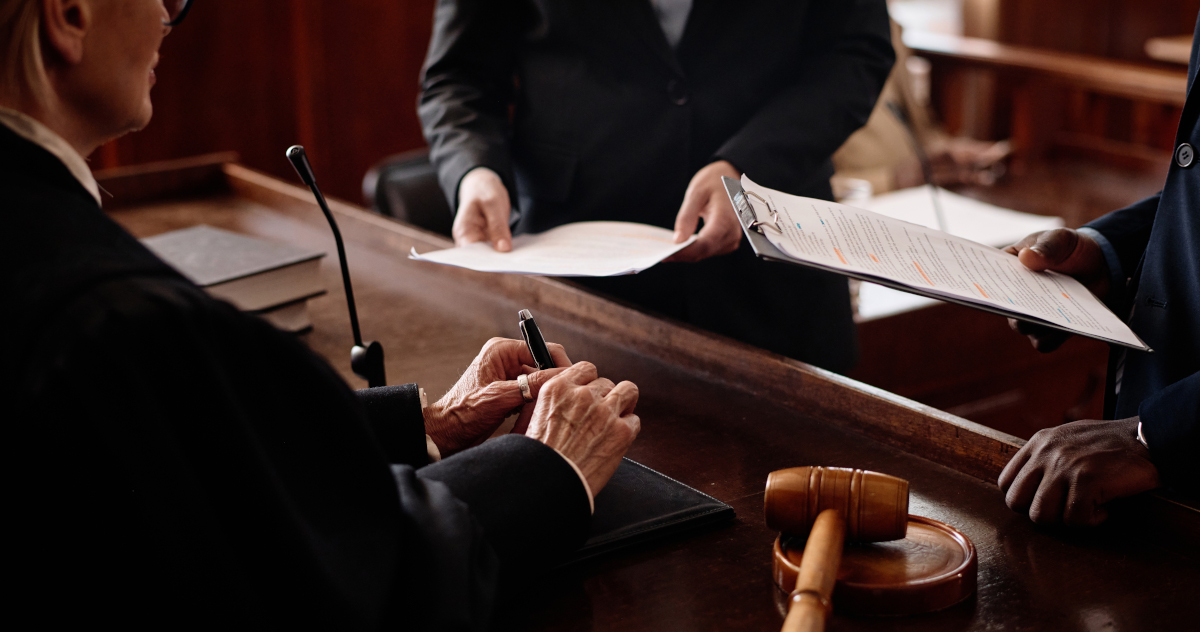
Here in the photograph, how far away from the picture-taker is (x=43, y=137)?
0.70 m

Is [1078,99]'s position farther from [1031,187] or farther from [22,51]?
[22,51]

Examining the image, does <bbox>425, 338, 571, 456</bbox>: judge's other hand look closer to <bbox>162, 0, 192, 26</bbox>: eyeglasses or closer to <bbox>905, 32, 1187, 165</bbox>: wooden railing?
<bbox>162, 0, 192, 26</bbox>: eyeglasses

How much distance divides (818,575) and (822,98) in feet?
3.62

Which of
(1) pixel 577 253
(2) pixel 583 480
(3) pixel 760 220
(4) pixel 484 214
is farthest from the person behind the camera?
(4) pixel 484 214

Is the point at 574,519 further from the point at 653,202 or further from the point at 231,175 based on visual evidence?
the point at 231,175

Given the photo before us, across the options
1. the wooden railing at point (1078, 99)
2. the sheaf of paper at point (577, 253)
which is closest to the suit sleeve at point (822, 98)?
the sheaf of paper at point (577, 253)

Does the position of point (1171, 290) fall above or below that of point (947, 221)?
above

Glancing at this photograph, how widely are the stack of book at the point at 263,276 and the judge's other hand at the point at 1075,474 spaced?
1.11 meters

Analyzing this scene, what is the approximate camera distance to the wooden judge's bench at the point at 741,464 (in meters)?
0.84

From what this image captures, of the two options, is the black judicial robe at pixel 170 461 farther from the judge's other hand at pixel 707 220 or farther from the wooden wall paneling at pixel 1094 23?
the wooden wall paneling at pixel 1094 23

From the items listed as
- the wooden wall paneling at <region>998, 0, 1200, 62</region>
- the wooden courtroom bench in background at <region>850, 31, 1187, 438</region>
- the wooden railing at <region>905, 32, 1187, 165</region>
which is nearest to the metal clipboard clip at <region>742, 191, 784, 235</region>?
the wooden courtroom bench in background at <region>850, 31, 1187, 438</region>

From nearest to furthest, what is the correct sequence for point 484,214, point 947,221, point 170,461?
point 170,461 < point 484,214 < point 947,221

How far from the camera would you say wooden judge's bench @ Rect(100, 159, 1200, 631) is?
840mm

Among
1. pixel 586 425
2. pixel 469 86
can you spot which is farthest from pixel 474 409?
pixel 469 86
